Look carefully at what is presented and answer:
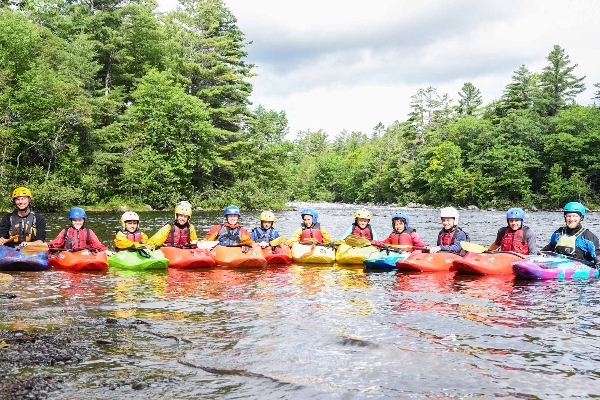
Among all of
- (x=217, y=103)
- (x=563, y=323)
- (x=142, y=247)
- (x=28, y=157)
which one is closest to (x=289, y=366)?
(x=563, y=323)

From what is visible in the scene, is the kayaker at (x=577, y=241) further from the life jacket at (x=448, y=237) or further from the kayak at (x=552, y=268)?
the life jacket at (x=448, y=237)

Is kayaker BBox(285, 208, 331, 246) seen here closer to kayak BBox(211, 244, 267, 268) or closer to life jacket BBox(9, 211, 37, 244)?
kayak BBox(211, 244, 267, 268)

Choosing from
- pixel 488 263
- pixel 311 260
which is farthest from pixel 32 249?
pixel 488 263

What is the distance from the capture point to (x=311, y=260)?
12.2m

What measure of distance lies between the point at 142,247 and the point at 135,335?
573cm

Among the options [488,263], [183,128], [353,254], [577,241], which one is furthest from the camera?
[183,128]

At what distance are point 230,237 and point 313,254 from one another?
1972mm

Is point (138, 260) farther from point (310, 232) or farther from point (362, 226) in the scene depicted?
point (362, 226)

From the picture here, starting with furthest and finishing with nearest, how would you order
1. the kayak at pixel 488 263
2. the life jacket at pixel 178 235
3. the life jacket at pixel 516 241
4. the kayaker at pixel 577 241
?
the life jacket at pixel 178 235 → the life jacket at pixel 516 241 → the kayak at pixel 488 263 → the kayaker at pixel 577 241

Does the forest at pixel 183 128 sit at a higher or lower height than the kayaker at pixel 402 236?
higher

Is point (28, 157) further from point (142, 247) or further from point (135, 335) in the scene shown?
point (135, 335)

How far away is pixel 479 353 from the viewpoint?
5.11m

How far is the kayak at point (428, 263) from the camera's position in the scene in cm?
1073

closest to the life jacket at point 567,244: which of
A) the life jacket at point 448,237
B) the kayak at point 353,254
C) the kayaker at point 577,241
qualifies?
the kayaker at point 577,241
